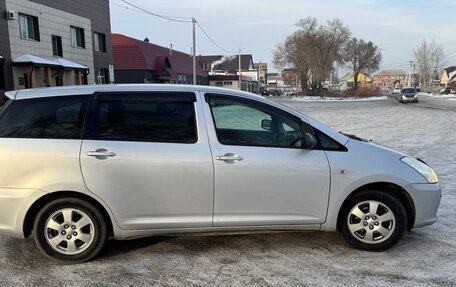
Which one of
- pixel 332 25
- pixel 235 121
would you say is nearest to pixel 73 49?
pixel 235 121

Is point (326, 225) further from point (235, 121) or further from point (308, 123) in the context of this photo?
point (235, 121)

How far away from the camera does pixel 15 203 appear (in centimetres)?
399

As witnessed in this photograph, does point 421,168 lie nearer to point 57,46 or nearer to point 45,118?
point 45,118

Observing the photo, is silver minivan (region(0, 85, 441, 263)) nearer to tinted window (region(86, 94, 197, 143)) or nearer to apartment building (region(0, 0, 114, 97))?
tinted window (region(86, 94, 197, 143))

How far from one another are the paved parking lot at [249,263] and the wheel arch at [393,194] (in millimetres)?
342

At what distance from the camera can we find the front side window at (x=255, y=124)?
421cm

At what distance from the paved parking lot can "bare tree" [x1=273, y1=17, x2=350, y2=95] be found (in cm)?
6099

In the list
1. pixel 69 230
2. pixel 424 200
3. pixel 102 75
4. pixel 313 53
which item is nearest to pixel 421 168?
pixel 424 200

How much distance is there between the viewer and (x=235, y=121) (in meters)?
4.55

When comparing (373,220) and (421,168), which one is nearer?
(373,220)

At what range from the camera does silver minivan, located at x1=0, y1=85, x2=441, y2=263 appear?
3994 mm

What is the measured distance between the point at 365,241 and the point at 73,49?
102ft

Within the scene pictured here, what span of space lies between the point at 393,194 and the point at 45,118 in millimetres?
3560

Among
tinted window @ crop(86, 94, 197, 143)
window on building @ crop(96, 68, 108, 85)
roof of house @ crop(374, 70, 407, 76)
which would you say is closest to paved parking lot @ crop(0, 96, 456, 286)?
tinted window @ crop(86, 94, 197, 143)
